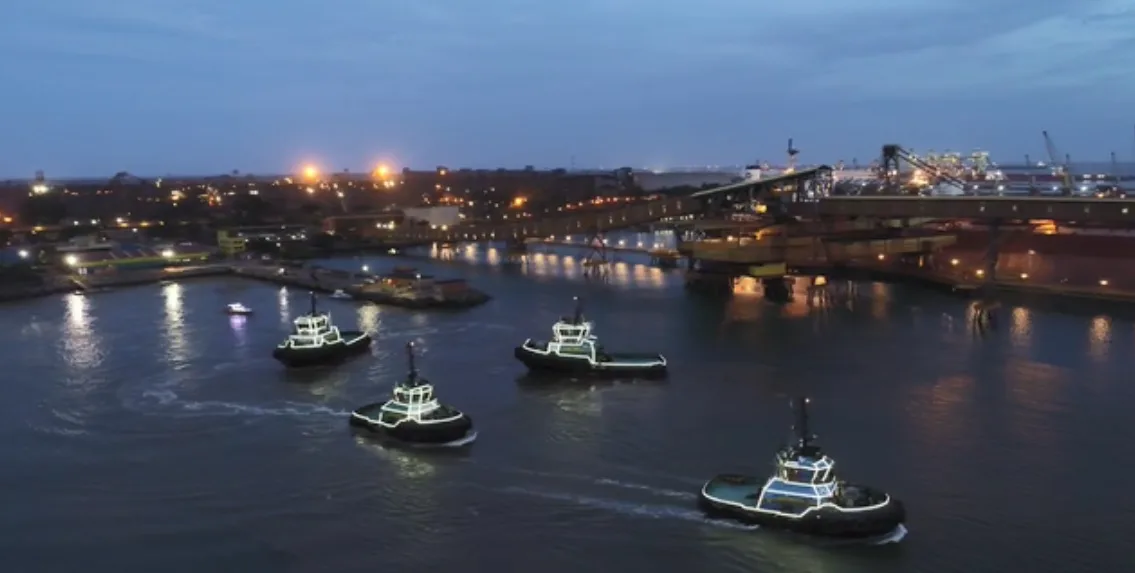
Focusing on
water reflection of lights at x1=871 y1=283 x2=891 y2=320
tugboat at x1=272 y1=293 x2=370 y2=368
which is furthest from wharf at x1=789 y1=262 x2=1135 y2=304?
tugboat at x1=272 y1=293 x2=370 y2=368

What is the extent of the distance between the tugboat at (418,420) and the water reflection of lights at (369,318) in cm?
428

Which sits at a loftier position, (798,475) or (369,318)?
(369,318)

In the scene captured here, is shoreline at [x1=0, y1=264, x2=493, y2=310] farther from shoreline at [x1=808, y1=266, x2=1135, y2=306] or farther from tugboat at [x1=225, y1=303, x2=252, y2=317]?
shoreline at [x1=808, y1=266, x2=1135, y2=306]

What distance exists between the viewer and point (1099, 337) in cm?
938

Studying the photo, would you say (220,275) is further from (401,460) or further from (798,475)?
(798,475)

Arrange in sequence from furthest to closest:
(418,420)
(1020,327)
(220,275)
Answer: (220,275) → (1020,327) → (418,420)

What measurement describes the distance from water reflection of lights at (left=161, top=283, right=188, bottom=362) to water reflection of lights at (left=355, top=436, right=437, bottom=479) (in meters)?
3.77

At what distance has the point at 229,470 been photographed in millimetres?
5781

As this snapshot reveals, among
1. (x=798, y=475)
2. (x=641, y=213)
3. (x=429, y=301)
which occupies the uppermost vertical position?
(x=641, y=213)

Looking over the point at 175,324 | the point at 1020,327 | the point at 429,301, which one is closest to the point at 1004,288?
the point at 1020,327

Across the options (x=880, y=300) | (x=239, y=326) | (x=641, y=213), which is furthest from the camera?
(x=641, y=213)

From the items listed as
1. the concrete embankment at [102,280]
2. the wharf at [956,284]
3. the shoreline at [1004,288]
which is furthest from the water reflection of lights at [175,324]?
the shoreline at [1004,288]

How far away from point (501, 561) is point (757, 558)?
1243 mm

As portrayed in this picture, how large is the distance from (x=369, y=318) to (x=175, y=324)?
2330 millimetres
